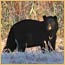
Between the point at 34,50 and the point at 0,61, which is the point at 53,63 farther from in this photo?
the point at 0,61

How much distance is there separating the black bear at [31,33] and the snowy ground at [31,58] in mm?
61

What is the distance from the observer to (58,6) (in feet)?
12.0

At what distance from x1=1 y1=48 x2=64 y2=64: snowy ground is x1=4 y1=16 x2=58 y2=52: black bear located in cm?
6

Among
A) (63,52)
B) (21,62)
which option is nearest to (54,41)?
(63,52)

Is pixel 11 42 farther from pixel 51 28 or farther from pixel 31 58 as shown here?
pixel 51 28

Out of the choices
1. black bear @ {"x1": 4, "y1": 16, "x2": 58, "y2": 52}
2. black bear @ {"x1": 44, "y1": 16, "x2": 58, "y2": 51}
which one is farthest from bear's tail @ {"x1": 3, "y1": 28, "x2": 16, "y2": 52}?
black bear @ {"x1": 44, "y1": 16, "x2": 58, "y2": 51}

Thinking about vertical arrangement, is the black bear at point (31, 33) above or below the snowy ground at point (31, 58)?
above

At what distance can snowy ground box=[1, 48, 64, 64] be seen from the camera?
3.61m

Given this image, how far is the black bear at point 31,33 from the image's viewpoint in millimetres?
3643

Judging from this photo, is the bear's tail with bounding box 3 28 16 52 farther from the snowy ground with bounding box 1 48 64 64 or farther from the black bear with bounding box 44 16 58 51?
the black bear with bounding box 44 16 58 51

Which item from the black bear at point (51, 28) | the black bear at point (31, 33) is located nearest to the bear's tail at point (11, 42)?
the black bear at point (31, 33)

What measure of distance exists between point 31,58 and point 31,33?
22cm

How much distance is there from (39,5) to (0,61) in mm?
603

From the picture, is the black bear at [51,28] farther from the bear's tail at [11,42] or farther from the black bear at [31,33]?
the bear's tail at [11,42]
